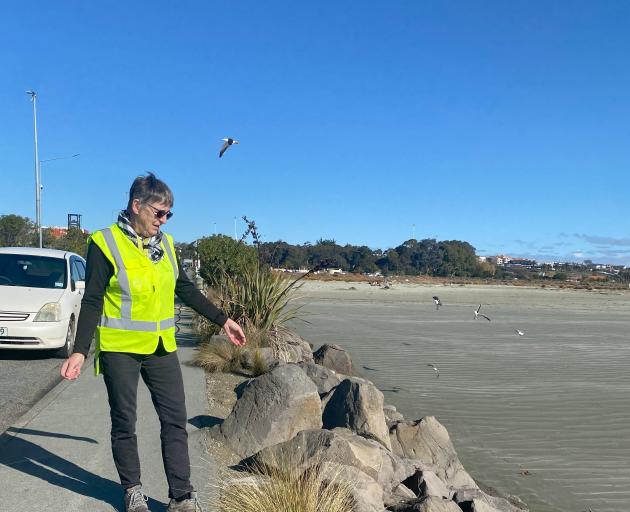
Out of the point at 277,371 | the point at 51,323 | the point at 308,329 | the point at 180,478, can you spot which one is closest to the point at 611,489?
the point at 277,371

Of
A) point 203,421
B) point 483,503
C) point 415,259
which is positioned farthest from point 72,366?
Result: point 415,259

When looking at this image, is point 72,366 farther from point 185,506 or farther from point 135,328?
point 185,506

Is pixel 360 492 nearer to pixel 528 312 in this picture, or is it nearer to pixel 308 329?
pixel 308 329

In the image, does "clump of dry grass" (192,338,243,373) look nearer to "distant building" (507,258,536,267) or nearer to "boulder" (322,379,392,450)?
"boulder" (322,379,392,450)

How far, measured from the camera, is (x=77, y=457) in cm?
544

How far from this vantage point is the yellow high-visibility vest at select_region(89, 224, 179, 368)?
399 centimetres

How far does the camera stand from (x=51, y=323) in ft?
34.3

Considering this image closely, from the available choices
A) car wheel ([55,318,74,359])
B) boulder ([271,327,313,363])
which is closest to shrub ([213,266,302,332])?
boulder ([271,327,313,363])

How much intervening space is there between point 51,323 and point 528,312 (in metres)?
25.2

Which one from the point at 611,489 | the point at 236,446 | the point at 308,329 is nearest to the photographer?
the point at 236,446

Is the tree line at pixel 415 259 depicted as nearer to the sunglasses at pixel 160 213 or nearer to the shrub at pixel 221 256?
the shrub at pixel 221 256

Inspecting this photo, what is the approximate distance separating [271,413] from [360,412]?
103 cm

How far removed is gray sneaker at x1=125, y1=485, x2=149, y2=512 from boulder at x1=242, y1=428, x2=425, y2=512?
3.08 ft

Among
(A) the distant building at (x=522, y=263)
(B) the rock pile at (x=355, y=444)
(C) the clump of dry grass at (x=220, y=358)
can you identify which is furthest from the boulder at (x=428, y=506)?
(A) the distant building at (x=522, y=263)
